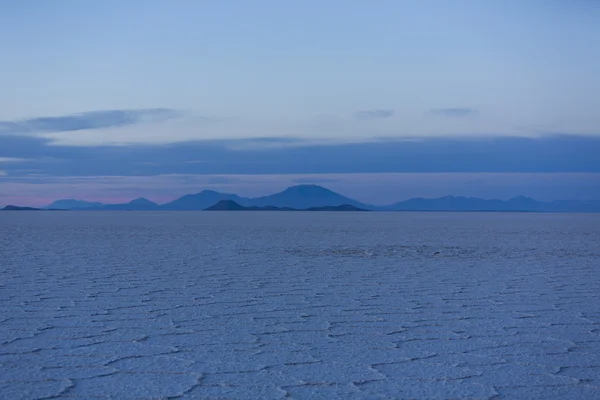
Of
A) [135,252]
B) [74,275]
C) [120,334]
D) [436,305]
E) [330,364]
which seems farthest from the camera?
[135,252]

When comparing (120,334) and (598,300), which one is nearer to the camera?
(120,334)

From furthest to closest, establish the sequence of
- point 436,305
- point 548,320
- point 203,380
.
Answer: point 436,305 → point 548,320 → point 203,380

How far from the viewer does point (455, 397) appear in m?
2.92

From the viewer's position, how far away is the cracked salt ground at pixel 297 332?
308 cm

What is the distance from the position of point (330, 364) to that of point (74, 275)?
4.31 meters

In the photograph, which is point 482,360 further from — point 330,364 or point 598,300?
point 598,300

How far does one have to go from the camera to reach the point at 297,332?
4219 mm

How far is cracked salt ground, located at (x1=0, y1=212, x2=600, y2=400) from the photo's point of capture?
308cm

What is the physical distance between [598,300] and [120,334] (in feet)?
11.3

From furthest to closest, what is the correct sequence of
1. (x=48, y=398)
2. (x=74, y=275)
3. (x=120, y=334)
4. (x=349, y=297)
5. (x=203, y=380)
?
(x=74, y=275) → (x=349, y=297) → (x=120, y=334) → (x=203, y=380) → (x=48, y=398)

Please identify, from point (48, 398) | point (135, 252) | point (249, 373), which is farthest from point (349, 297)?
point (135, 252)

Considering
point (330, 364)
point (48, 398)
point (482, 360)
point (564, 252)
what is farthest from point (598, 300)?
point (564, 252)

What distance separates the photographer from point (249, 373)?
3258mm

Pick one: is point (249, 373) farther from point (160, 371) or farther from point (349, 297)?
point (349, 297)
